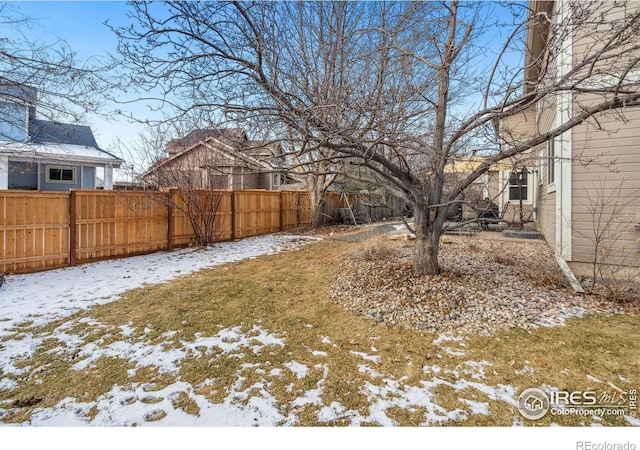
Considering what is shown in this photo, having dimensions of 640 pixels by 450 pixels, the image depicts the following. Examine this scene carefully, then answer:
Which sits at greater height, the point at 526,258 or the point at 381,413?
the point at 526,258

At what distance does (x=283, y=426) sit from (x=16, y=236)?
7.04 metres

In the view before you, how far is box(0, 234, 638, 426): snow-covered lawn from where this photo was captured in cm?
218

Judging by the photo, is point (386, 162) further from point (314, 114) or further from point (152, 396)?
point (152, 396)

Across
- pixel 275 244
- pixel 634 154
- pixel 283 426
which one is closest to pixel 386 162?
pixel 283 426

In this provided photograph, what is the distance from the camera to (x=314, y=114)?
131 inches

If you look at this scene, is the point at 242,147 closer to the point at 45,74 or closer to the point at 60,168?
the point at 45,74

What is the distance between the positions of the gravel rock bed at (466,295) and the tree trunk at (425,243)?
6.3 inches

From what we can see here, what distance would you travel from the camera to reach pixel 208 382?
2.57 meters

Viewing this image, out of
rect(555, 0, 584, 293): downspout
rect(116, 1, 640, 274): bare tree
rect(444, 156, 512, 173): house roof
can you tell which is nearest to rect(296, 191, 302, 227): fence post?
rect(444, 156, 512, 173): house roof

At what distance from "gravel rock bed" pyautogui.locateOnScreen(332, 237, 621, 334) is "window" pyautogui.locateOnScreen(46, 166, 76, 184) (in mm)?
13422

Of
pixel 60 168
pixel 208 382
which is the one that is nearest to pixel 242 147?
pixel 208 382

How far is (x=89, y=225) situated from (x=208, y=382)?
635 centimetres

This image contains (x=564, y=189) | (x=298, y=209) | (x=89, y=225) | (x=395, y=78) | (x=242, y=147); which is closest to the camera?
(x=242, y=147)

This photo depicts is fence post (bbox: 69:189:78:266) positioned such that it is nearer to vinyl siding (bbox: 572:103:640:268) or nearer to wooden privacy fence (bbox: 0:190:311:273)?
wooden privacy fence (bbox: 0:190:311:273)
